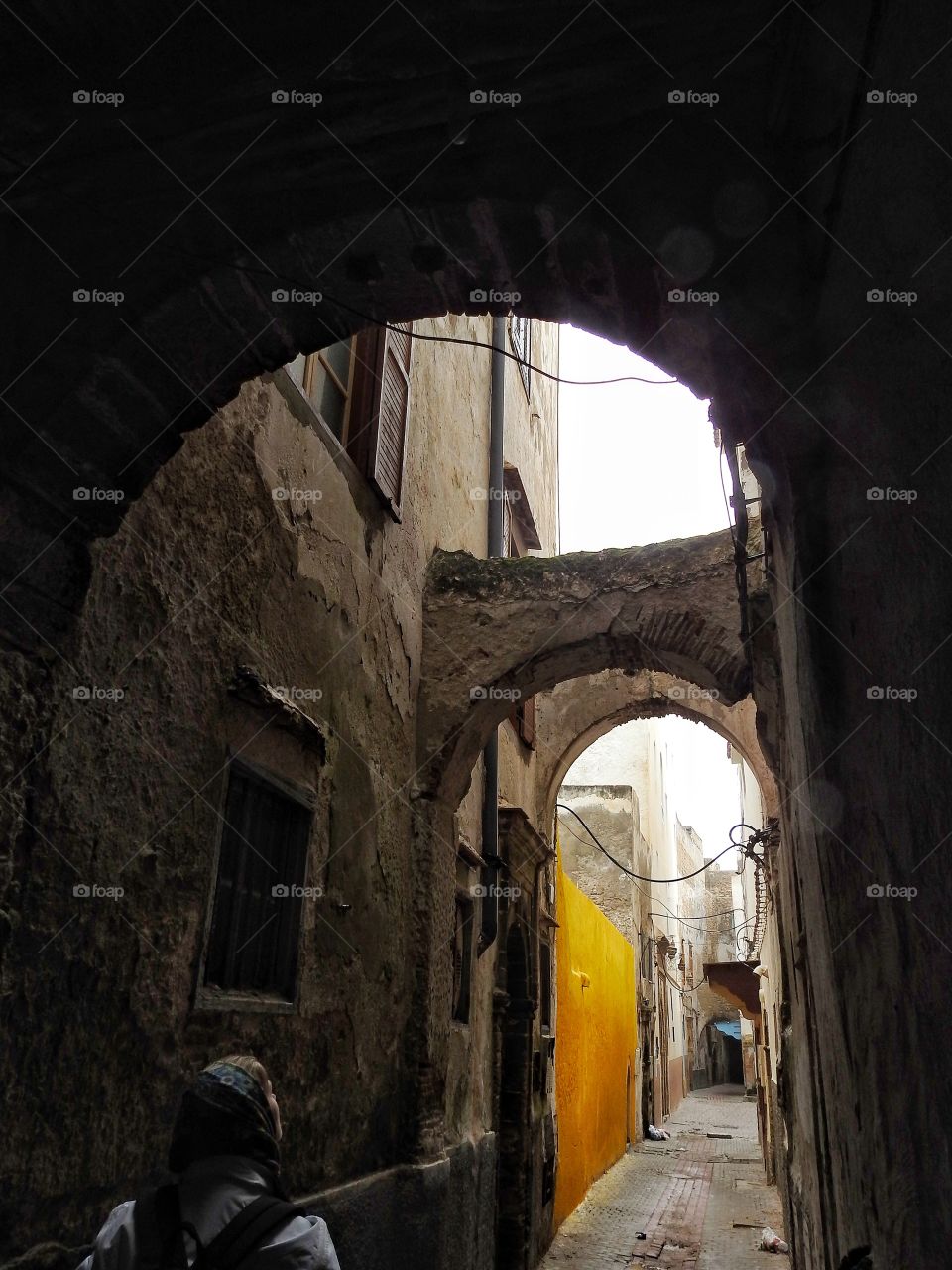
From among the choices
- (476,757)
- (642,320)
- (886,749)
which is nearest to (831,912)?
(886,749)

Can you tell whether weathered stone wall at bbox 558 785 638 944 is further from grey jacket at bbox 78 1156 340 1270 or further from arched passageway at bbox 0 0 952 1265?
grey jacket at bbox 78 1156 340 1270

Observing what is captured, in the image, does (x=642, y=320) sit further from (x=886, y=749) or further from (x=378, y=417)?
(x=378, y=417)

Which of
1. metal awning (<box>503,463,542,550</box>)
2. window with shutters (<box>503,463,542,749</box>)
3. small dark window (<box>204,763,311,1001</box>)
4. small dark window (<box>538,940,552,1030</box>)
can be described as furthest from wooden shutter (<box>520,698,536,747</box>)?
small dark window (<box>204,763,311,1001</box>)

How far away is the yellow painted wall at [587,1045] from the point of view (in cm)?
1140

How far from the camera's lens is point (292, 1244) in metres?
1.88

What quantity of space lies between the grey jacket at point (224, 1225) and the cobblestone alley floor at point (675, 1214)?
8130 millimetres

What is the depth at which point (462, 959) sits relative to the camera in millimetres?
7684

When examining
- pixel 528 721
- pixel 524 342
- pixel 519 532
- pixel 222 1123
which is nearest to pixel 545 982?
pixel 528 721

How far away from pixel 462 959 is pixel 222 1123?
5.90 meters

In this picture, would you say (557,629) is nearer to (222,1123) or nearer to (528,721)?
(528,721)

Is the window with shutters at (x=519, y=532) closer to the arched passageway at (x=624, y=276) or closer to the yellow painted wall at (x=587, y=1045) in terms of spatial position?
the yellow painted wall at (x=587, y=1045)

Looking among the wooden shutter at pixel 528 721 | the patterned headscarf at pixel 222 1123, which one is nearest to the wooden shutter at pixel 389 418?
the wooden shutter at pixel 528 721

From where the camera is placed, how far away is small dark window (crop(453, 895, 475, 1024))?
7.41 meters

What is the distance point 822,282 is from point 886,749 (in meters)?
1.10
